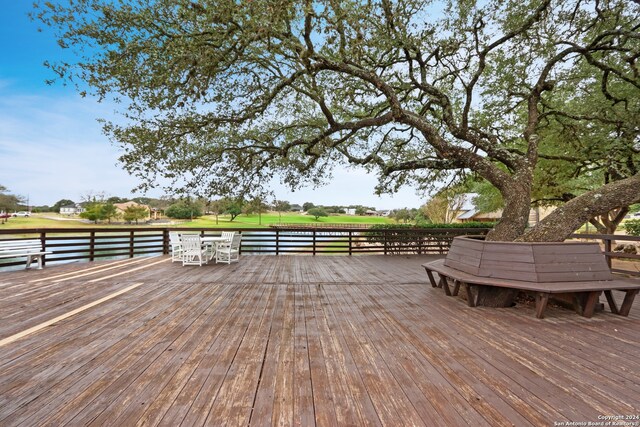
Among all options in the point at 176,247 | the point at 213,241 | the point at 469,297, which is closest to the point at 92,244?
the point at 176,247

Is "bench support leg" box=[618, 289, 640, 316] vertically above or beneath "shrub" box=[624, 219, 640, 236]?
beneath

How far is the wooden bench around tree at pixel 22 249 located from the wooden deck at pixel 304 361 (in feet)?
7.31

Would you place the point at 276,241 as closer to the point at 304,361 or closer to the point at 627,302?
the point at 304,361

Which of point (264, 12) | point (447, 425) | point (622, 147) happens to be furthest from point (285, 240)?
point (622, 147)

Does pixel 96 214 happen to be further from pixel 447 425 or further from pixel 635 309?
pixel 635 309

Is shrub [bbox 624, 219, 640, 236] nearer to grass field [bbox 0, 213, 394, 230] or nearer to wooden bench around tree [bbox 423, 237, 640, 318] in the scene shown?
wooden bench around tree [bbox 423, 237, 640, 318]

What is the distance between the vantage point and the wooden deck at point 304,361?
1.53m

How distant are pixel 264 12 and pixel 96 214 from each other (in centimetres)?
1832

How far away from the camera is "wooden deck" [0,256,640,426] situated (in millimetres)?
1528

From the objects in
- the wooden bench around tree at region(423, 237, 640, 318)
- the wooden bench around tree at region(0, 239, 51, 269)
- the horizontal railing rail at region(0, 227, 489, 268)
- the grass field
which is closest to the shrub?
the horizontal railing rail at region(0, 227, 489, 268)

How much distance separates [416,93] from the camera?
7.25 m

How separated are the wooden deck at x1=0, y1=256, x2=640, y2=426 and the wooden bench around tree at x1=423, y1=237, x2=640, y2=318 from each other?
0.25 m

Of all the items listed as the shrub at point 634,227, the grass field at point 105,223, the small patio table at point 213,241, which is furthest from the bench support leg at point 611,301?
the shrub at point 634,227

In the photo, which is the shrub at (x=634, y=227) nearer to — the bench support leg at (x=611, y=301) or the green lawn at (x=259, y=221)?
the bench support leg at (x=611, y=301)
